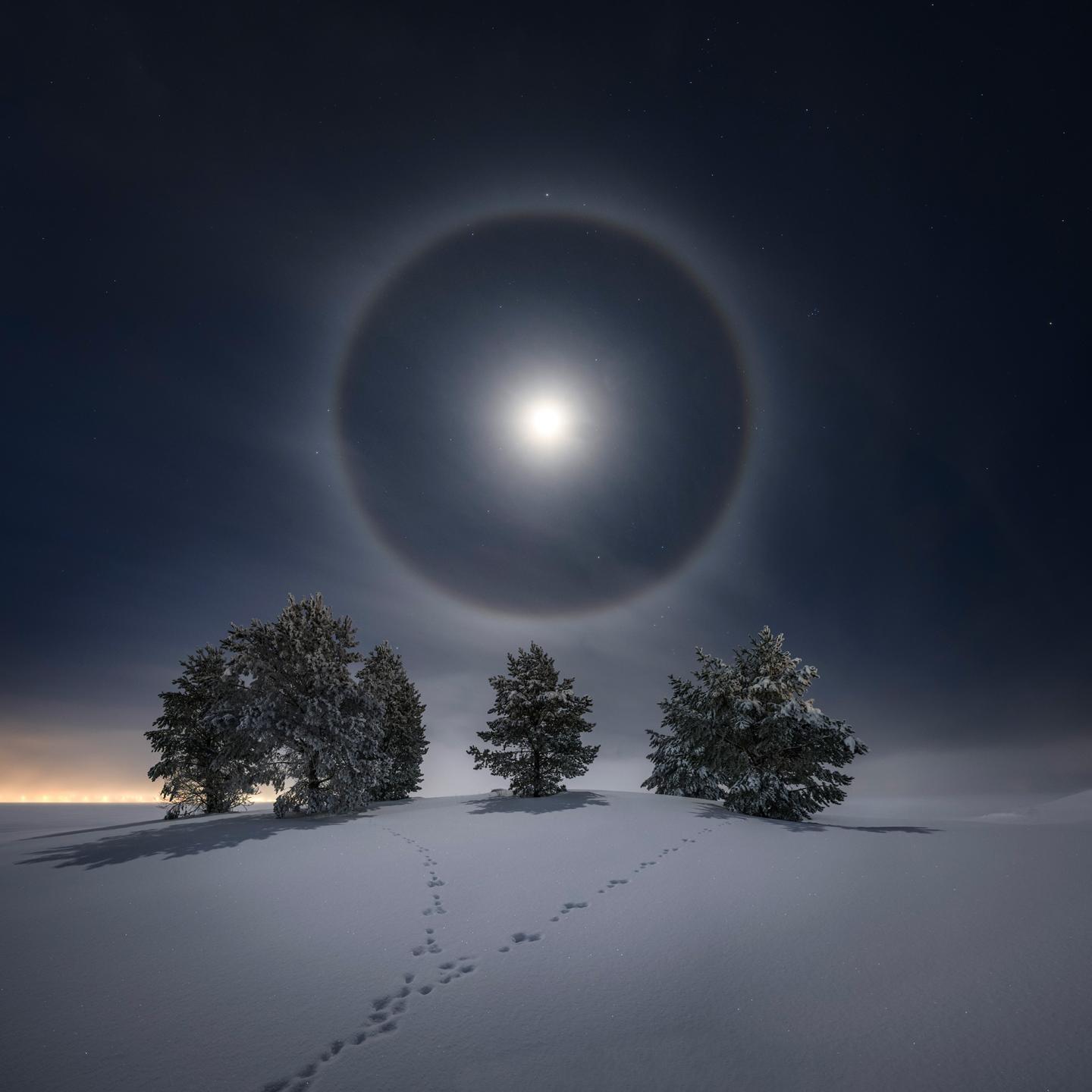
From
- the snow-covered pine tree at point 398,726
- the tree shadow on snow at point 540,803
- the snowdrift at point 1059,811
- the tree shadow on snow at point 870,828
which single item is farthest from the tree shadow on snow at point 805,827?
the snow-covered pine tree at point 398,726

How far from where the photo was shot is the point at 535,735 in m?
23.7

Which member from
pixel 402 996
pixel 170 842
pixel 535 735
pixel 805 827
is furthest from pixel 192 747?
pixel 805 827

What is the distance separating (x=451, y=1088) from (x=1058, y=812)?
110 ft

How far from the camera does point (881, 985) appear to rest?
5.23 m

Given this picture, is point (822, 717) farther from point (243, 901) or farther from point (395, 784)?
point (395, 784)

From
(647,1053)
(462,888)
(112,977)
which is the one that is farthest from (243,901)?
(647,1053)

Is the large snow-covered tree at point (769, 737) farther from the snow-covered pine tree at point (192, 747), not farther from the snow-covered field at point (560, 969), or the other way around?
the snow-covered pine tree at point (192, 747)

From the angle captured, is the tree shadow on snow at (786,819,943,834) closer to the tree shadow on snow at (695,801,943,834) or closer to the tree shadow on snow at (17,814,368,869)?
the tree shadow on snow at (695,801,943,834)

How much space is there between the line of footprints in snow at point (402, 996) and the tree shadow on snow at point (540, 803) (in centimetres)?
924

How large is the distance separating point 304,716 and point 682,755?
66.4ft

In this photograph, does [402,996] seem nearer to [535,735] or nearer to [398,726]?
[535,735]

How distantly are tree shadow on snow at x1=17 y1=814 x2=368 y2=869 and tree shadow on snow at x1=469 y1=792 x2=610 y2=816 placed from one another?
5.31 metres

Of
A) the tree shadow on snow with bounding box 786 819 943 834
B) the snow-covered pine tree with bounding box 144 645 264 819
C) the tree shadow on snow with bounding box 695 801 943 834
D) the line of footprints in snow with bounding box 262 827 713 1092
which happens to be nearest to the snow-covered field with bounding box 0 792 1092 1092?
the line of footprints in snow with bounding box 262 827 713 1092

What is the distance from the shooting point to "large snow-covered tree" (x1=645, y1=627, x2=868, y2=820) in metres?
18.4
